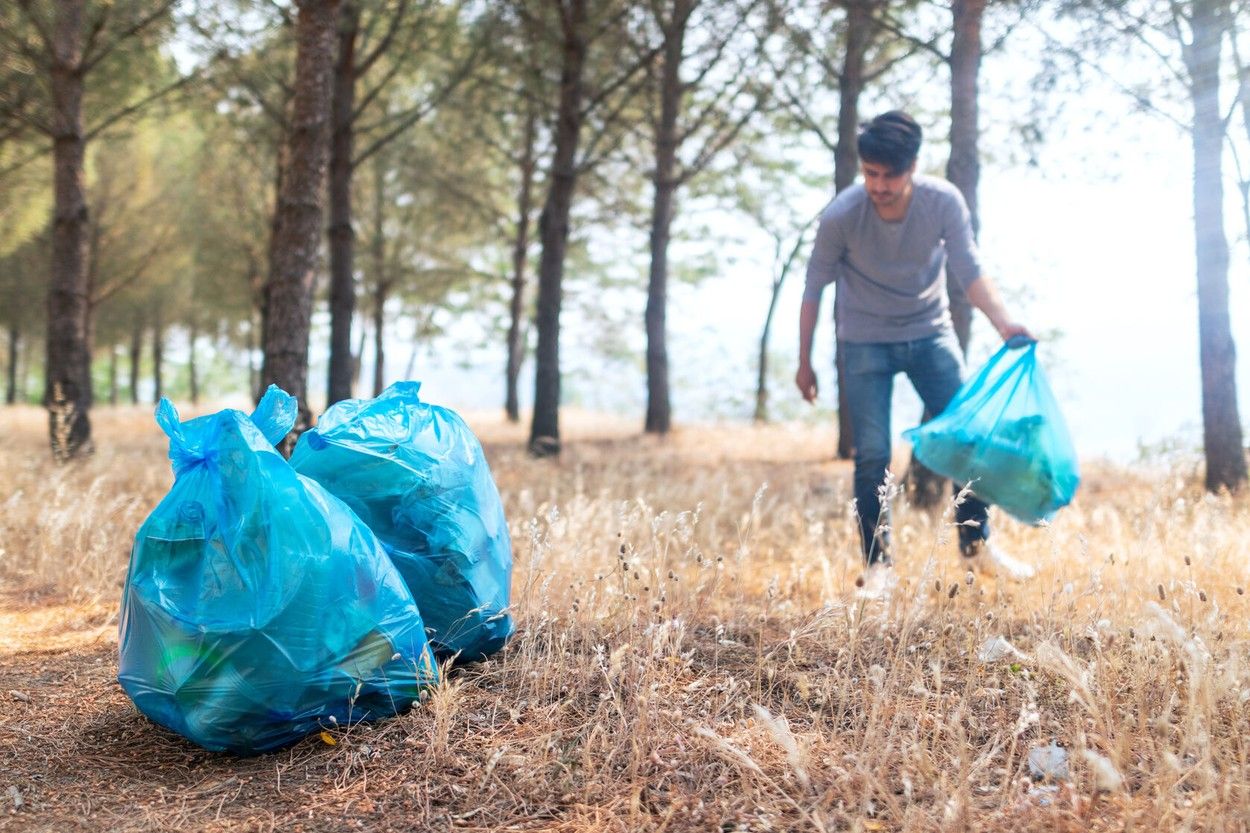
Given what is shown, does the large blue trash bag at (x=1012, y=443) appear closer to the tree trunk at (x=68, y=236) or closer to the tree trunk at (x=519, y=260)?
the tree trunk at (x=68, y=236)

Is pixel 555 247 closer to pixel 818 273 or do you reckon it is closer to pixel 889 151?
pixel 818 273

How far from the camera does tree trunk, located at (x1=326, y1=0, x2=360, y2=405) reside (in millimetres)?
9367

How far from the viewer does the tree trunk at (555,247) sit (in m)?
9.11

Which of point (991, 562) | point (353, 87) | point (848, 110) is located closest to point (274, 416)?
point (991, 562)

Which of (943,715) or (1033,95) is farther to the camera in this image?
(1033,95)

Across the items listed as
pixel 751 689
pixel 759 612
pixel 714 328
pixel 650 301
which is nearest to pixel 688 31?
pixel 650 301

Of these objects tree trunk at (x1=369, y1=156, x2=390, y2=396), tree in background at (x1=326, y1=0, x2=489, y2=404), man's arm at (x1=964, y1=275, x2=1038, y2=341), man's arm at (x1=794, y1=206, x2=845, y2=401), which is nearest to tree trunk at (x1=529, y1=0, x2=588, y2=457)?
tree in background at (x1=326, y1=0, x2=489, y2=404)

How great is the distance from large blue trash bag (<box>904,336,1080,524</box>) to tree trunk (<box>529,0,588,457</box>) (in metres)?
Result: 6.12

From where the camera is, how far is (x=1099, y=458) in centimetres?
968

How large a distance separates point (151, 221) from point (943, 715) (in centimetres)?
2210

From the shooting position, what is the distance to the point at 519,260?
1627 centimetres

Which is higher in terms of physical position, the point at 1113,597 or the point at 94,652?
the point at 1113,597

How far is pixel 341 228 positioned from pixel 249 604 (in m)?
8.29

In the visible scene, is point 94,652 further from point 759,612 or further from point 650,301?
point 650,301
